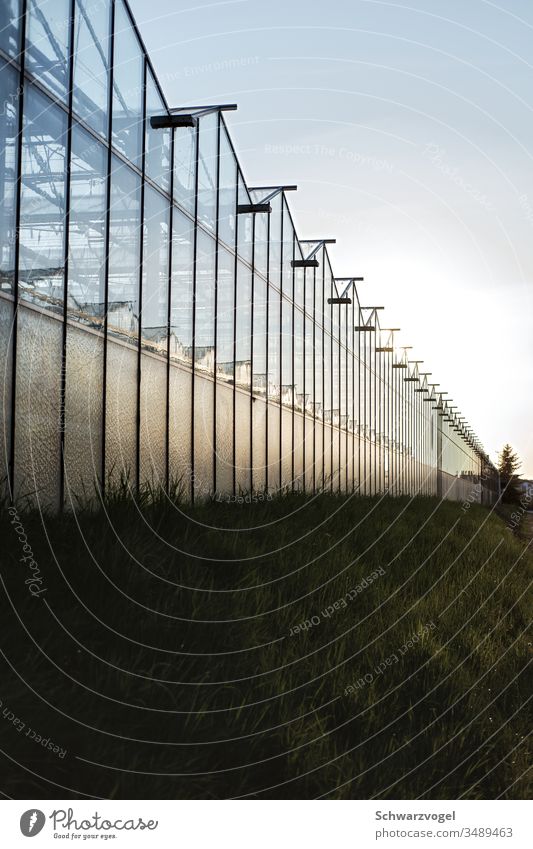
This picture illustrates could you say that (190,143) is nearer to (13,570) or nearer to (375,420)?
(13,570)

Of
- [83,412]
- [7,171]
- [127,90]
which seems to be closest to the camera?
[7,171]

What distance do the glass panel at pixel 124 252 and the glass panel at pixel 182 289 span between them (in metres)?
1.68

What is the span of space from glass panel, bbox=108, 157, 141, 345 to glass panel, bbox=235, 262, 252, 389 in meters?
5.61

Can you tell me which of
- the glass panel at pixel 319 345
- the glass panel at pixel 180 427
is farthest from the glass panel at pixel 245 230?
the glass panel at pixel 319 345

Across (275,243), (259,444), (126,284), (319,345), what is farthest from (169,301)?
(319,345)

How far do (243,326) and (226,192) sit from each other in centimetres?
272

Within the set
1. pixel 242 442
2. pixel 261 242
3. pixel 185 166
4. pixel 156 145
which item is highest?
pixel 261 242

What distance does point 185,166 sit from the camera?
1653 cm

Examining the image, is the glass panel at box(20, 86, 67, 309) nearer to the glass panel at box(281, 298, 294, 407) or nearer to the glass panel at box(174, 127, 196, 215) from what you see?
the glass panel at box(174, 127, 196, 215)

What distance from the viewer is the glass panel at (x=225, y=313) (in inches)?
725

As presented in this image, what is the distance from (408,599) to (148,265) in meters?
6.34

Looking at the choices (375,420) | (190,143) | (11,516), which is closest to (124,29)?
(190,143)

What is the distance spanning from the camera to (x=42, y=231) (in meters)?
11.2

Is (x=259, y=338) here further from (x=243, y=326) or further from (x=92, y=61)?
(x=92, y=61)
